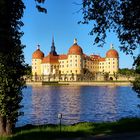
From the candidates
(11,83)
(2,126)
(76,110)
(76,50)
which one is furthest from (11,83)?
(76,50)

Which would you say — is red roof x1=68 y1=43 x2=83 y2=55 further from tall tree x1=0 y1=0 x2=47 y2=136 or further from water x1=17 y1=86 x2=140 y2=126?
tall tree x1=0 y1=0 x2=47 y2=136

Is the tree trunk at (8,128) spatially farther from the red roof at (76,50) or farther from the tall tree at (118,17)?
the red roof at (76,50)

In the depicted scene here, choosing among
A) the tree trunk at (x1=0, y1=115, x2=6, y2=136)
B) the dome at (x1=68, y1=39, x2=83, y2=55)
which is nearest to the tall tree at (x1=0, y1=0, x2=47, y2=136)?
the tree trunk at (x1=0, y1=115, x2=6, y2=136)

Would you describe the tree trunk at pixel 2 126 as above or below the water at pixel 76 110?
above

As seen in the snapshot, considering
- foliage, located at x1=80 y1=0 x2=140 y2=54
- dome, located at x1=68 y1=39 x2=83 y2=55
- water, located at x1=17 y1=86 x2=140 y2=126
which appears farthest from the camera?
dome, located at x1=68 y1=39 x2=83 y2=55

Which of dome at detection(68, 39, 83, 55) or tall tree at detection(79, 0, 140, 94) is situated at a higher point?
dome at detection(68, 39, 83, 55)

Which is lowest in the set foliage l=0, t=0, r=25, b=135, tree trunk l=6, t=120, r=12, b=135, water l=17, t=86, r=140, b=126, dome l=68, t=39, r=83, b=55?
water l=17, t=86, r=140, b=126

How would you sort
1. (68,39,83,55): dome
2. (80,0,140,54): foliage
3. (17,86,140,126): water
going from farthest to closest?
(68,39,83,55): dome
(17,86,140,126): water
(80,0,140,54): foliage

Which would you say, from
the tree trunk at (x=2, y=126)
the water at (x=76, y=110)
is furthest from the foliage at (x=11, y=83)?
the water at (x=76, y=110)

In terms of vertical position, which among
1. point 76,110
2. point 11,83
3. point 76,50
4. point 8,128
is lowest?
point 76,110

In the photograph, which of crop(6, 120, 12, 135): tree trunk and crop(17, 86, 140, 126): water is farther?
crop(17, 86, 140, 126): water

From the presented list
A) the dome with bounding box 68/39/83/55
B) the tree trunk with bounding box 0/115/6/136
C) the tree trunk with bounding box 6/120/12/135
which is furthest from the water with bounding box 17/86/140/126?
the dome with bounding box 68/39/83/55

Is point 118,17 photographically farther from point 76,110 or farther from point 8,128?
point 76,110

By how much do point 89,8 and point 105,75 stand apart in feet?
599
